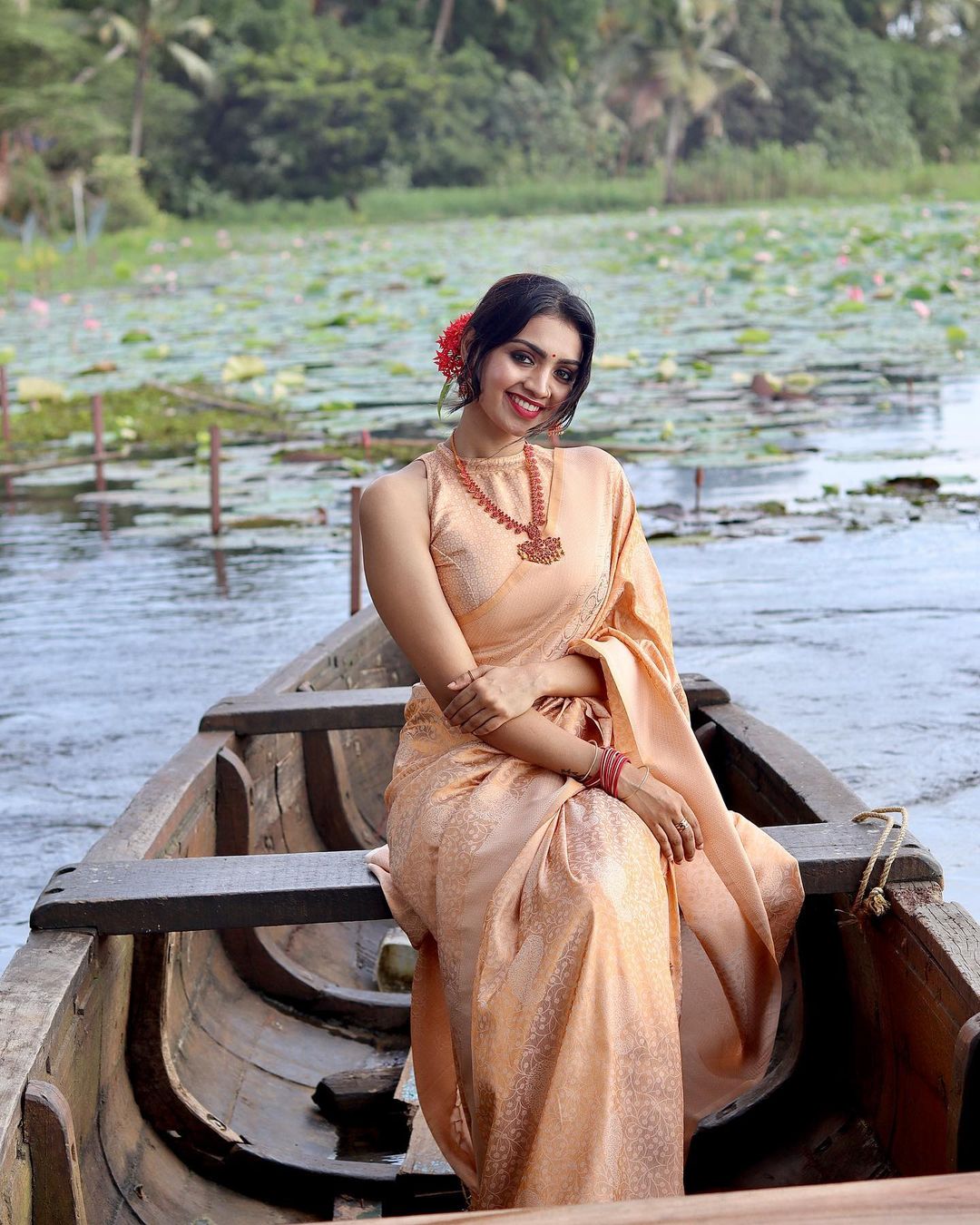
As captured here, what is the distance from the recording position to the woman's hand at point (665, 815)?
1.69m

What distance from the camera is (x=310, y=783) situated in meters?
2.97

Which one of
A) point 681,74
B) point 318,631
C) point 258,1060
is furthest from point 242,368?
point 681,74

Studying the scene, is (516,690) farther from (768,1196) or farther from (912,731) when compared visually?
(912,731)

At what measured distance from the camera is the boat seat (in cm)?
175

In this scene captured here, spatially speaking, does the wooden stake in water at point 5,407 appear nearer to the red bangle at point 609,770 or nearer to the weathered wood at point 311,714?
the weathered wood at point 311,714

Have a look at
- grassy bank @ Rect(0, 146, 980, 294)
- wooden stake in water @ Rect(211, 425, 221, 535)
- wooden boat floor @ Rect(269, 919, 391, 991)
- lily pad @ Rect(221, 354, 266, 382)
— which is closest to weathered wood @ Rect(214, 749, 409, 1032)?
wooden boat floor @ Rect(269, 919, 391, 991)

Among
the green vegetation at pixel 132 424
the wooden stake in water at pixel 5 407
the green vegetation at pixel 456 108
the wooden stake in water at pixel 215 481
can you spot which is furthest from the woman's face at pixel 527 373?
the green vegetation at pixel 456 108

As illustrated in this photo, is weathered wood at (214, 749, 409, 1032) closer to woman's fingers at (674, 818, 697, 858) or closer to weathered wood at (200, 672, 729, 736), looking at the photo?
weathered wood at (200, 672, 729, 736)

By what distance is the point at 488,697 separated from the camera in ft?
5.68

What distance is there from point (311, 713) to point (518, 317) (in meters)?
1.02

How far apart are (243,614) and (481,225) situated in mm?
17732

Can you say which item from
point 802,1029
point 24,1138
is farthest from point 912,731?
point 24,1138

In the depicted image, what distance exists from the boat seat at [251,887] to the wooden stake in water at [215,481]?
4.32 meters

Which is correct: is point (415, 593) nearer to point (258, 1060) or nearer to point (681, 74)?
point (258, 1060)
